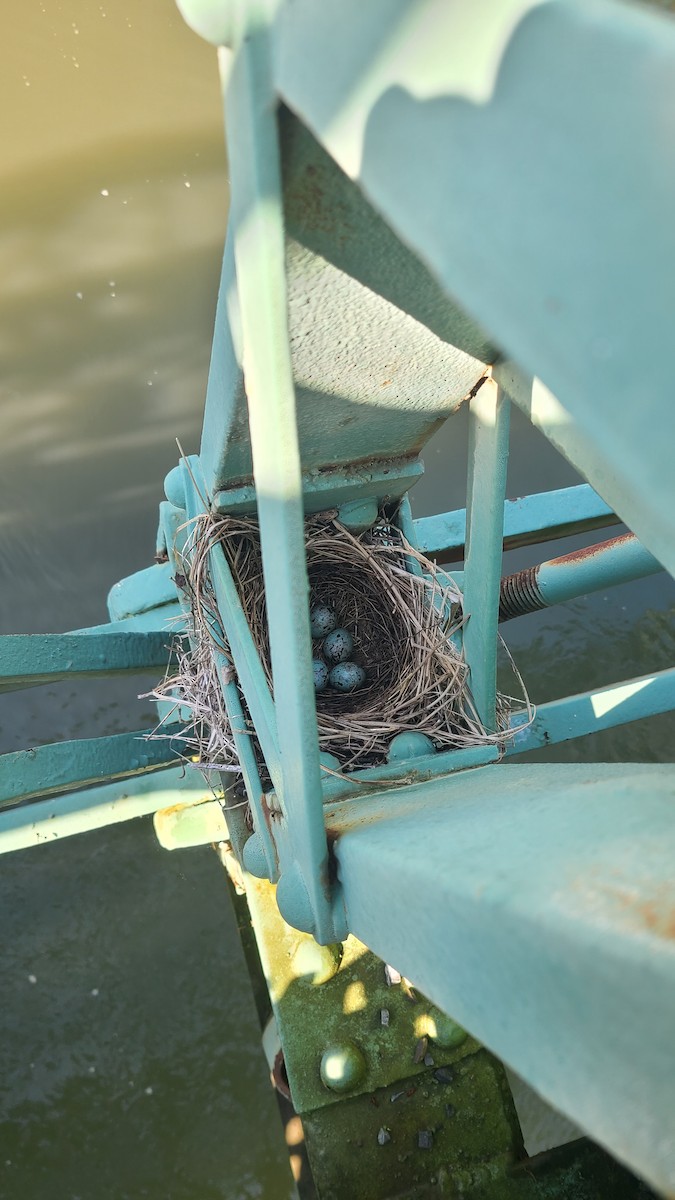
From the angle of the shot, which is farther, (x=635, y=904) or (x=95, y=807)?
(x=95, y=807)

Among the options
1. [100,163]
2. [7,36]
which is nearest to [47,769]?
[100,163]

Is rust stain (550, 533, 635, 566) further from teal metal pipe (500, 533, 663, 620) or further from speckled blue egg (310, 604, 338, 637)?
speckled blue egg (310, 604, 338, 637)

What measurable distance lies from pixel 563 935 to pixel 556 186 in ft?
1.10

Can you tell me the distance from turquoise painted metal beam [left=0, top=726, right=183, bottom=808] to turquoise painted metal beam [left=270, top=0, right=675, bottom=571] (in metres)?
1.79

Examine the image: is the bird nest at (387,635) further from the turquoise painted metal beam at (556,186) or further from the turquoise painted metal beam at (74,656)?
the turquoise painted metal beam at (556,186)

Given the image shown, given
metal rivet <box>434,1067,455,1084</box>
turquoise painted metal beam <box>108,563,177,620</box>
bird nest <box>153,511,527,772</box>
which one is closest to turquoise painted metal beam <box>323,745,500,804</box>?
bird nest <box>153,511,527,772</box>

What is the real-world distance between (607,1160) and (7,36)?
4248mm

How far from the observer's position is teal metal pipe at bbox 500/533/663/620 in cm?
198

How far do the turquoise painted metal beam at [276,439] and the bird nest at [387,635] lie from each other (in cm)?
47

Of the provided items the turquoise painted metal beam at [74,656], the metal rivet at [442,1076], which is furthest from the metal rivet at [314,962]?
the turquoise painted metal beam at [74,656]

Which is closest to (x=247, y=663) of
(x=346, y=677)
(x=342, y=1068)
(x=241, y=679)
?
(x=241, y=679)

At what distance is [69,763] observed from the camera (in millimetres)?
2291

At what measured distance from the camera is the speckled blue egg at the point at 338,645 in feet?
6.46

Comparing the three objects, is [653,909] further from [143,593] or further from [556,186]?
[143,593]
